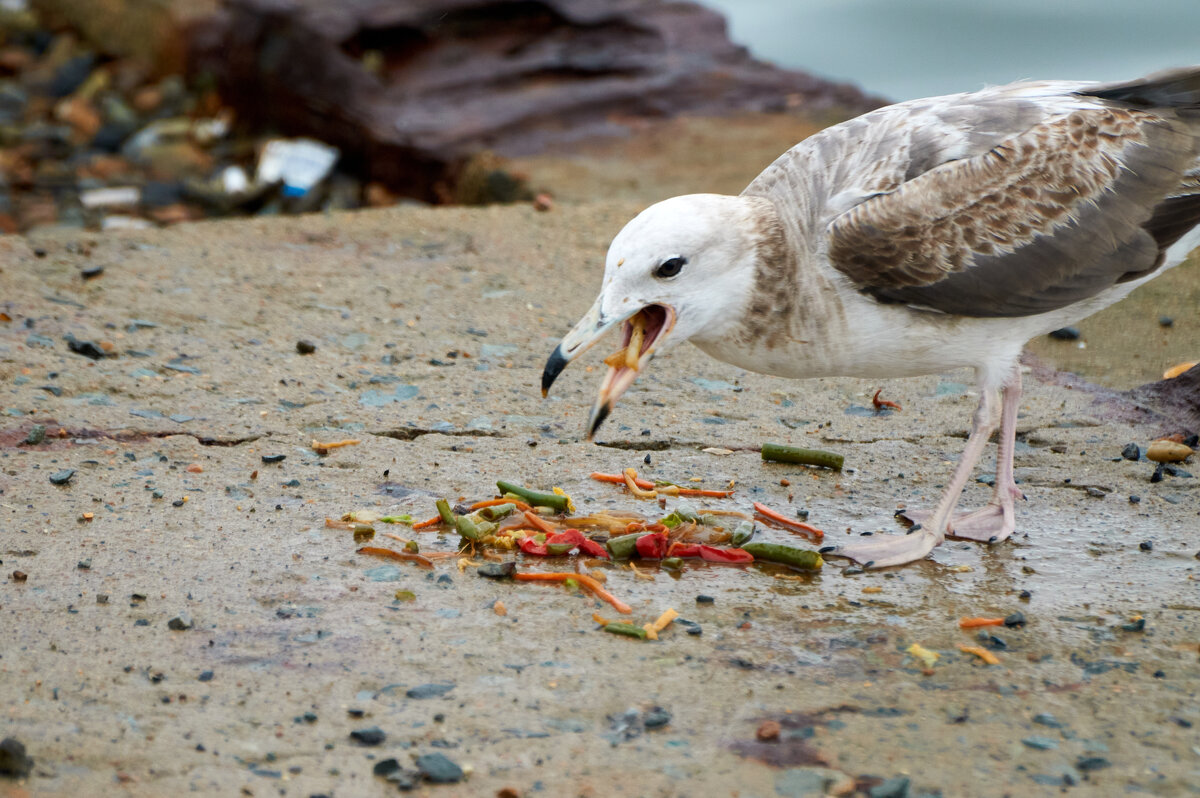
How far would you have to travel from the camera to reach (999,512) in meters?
4.37

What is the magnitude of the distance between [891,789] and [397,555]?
1756 mm

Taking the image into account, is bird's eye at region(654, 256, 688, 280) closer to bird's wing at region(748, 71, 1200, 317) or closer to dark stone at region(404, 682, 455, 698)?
bird's wing at region(748, 71, 1200, 317)

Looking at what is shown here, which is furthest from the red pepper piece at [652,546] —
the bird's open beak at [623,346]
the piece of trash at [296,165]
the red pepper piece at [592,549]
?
the piece of trash at [296,165]

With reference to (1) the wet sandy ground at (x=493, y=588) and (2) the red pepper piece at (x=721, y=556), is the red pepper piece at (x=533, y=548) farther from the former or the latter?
(2) the red pepper piece at (x=721, y=556)

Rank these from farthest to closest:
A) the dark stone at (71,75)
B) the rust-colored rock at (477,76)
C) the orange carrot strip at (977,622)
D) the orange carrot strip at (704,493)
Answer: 1. the dark stone at (71,75)
2. the rust-colored rock at (477,76)
3. the orange carrot strip at (704,493)
4. the orange carrot strip at (977,622)

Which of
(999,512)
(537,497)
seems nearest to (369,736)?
(537,497)

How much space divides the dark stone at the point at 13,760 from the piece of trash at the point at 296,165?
834cm

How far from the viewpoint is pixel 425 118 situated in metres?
10.2

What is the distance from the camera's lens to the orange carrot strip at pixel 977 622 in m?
3.56

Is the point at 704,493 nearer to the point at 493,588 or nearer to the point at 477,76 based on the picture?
the point at 493,588

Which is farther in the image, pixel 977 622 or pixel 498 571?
pixel 498 571

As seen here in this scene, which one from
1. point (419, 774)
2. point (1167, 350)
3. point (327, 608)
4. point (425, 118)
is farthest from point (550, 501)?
point (425, 118)

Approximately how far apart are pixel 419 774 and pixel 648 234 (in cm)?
182

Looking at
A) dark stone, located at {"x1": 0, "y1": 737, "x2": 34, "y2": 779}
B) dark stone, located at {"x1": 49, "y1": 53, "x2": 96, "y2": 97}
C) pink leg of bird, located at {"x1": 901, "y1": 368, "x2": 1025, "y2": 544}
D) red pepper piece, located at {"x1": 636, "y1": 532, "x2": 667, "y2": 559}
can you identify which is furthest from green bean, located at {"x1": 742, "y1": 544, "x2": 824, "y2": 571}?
dark stone, located at {"x1": 49, "y1": 53, "x2": 96, "y2": 97}
